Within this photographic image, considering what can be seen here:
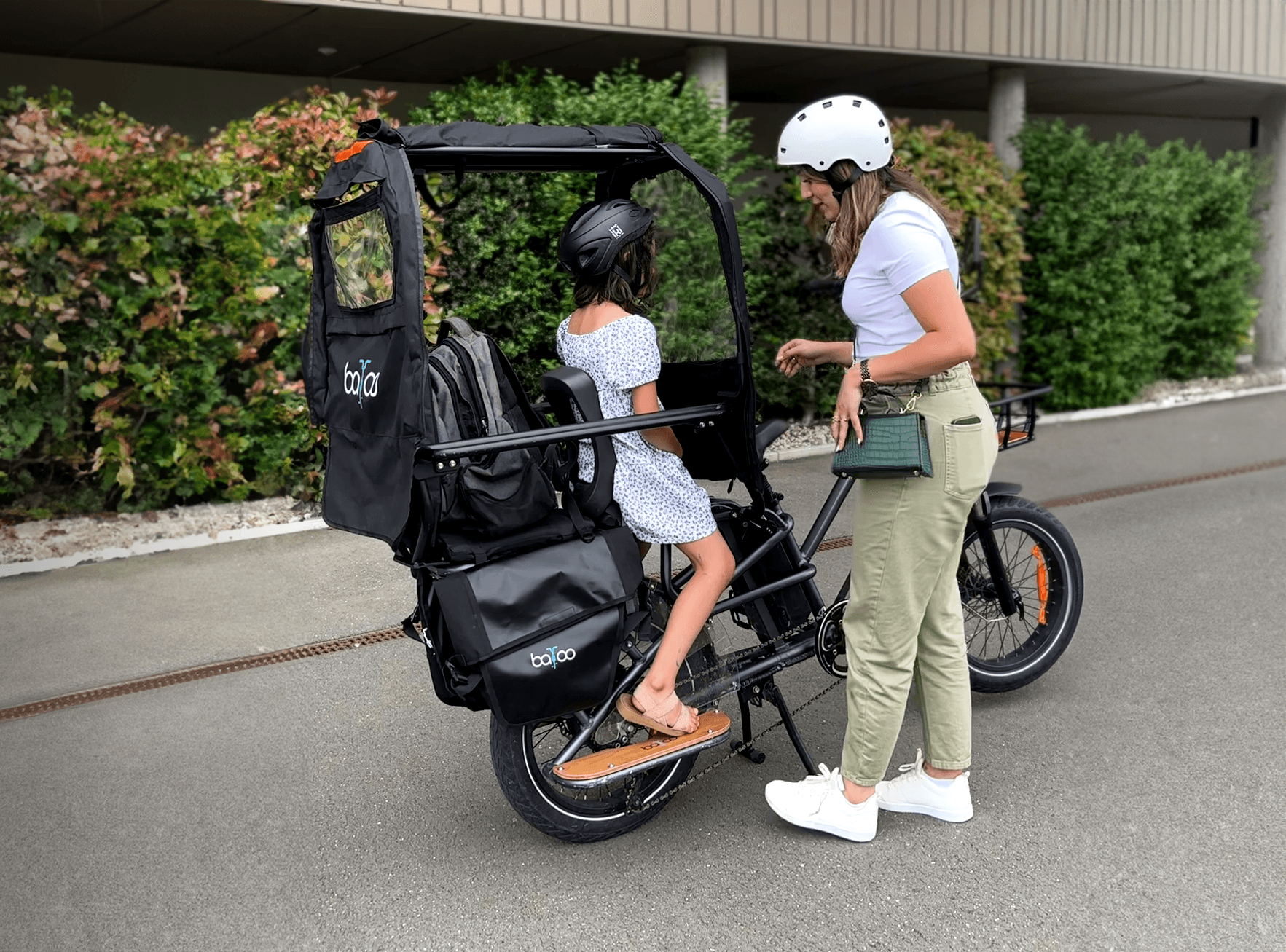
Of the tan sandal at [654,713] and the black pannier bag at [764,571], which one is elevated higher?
the black pannier bag at [764,571]

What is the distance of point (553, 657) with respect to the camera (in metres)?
3.06

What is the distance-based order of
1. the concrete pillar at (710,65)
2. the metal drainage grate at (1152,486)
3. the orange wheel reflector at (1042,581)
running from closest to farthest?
the orange wheel reflector at (1042,581)
the metal drainage grate at (1152,486)
the concrete pillar at (710,65)

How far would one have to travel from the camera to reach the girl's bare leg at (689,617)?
333 cm

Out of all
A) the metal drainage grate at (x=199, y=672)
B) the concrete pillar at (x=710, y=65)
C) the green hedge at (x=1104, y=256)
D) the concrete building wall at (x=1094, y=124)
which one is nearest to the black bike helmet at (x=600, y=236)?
the metal drainage grate at (x=199, y=672)

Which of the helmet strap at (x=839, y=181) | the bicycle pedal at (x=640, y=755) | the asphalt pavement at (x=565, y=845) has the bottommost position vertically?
the asphalt pavement at (x=565, y=845)

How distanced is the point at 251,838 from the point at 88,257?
4222mm

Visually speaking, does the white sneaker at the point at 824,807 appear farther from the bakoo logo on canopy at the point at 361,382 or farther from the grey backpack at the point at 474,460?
the bakoo logo on canopy at the point at 361,382

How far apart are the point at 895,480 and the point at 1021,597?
128 cm

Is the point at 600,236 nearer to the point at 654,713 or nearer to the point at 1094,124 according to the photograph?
the point at 654,713

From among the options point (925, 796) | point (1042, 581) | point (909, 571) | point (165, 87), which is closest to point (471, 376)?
point (909, 571)

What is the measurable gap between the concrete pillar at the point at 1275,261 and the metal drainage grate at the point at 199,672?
12.1 m

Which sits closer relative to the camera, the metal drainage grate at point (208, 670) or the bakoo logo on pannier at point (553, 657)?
the bakoo logo on pannier at point (553, 657)

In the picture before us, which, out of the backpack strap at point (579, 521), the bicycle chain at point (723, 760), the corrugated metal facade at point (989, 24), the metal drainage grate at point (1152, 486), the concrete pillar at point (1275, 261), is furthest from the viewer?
the concrete pillar at point (1275, 261)

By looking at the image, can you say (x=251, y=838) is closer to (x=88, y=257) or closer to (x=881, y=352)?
(x=881, y=352)
